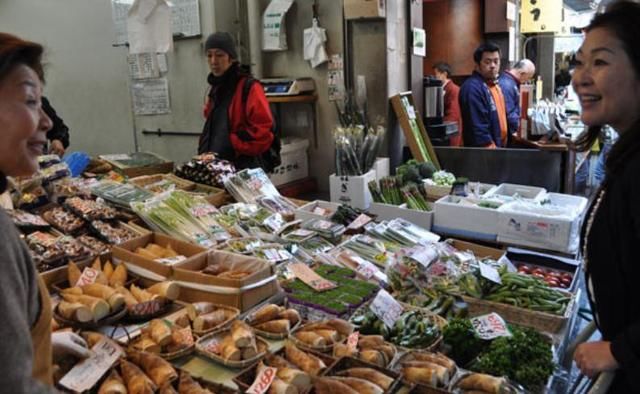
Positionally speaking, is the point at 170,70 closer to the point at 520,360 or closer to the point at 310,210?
the point at 310,210

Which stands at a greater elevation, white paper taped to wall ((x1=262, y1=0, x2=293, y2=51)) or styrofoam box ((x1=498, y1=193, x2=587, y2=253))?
white paper taped to wall ((x1=262, y1=0, x2=293, y2=51))

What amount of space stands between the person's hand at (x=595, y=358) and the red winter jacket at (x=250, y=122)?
3.01 metres

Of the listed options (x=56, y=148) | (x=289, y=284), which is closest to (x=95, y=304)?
(x=289, y=284)

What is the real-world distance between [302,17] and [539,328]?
4416 mm

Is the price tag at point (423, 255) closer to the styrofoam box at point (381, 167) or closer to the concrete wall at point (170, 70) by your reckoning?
the styrofoam box at point (381, 167)

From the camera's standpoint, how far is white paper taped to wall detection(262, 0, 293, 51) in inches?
225

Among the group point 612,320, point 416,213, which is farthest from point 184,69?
point 612,320

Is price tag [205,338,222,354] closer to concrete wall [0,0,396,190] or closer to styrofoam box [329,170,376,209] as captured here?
styrofoam box [329,170,376,209]

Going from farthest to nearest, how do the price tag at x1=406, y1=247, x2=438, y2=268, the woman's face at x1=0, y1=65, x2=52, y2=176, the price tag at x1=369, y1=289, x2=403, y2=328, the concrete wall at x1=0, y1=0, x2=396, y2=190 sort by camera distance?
the concrete wall at x1=0, y1=0, x2=396, y2=190 < the price tag at x1=406, y1=247, x2=438, y2=268 < the price tag at x1=369, y1=289, x2=403, y2=328 < the woman's face at x1=0, y1=65, x2=52, y2=176

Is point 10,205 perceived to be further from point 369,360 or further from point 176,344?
point 369,360

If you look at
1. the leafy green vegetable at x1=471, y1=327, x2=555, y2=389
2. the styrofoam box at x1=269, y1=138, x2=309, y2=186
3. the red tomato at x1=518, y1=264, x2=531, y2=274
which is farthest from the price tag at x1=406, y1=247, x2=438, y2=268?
the styrofoam box at x1=269, y1=138, x2=309, y2=186

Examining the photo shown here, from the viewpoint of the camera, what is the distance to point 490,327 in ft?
6.68

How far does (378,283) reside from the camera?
8.50 feet

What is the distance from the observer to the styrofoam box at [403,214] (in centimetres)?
361
